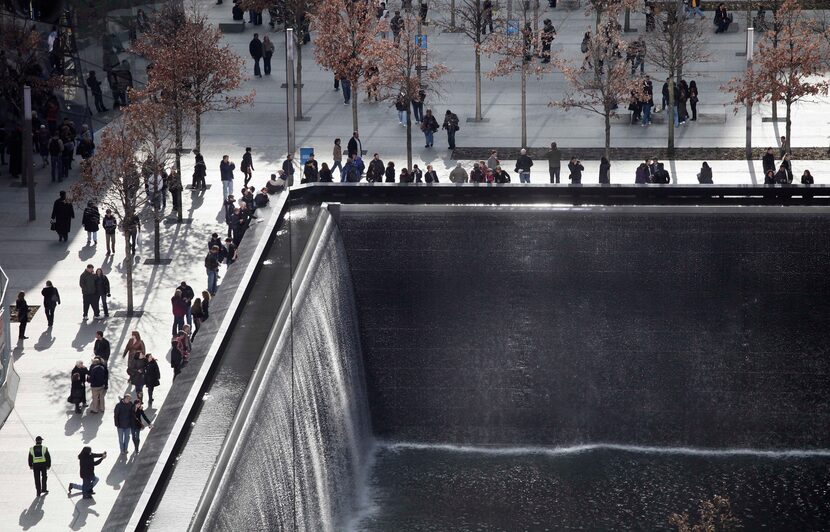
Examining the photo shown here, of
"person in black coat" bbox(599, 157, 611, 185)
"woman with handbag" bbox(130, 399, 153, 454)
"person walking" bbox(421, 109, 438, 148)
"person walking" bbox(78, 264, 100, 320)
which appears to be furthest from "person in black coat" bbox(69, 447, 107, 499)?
"person walking" bbox(421, 109, 438, 148)

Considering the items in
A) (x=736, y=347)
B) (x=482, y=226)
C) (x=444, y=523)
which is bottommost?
(x=444, y=523)

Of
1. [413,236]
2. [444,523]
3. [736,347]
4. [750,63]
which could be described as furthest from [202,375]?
[750,63]

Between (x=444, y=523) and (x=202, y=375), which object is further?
(x=444, y=523)

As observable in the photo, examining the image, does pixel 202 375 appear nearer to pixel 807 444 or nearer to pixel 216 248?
pixel 216 248

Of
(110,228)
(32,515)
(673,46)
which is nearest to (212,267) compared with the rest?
(110,228)

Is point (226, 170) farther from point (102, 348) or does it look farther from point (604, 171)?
point (102, 348)

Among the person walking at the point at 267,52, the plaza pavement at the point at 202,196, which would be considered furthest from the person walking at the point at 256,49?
the plaza pavement at the point at 202,196

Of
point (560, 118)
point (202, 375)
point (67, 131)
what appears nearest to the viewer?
point (202, 375)
